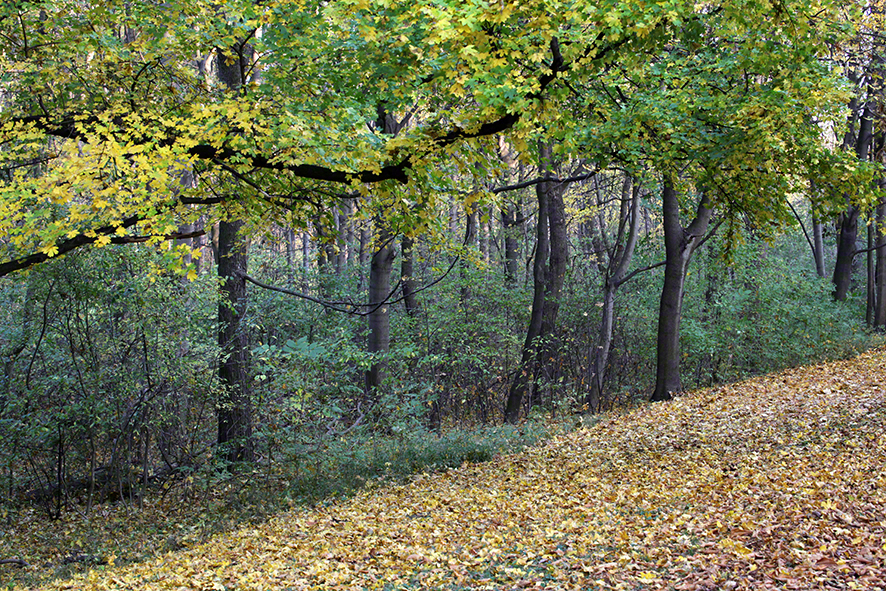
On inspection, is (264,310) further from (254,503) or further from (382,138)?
(382,138)

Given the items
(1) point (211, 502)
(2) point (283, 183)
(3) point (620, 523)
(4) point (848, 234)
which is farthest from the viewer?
(4) point (848, 234)

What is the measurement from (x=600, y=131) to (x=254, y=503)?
6.30m

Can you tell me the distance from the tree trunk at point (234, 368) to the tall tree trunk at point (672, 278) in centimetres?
777

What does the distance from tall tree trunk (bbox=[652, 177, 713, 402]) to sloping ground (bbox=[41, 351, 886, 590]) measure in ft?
10.3

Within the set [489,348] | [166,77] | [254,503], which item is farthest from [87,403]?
[489,348]

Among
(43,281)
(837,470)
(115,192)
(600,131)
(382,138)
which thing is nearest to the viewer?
(115,192)

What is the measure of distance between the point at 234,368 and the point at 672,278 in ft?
26.9

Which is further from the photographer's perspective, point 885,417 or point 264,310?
point 264,310

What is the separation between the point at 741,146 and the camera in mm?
7285

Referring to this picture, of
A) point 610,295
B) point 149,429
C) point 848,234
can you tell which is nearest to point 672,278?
point 610,295

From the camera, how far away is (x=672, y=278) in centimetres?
1288

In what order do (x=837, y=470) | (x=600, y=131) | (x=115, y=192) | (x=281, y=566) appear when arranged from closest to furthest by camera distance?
(x=115, y=192)
(x=281, y=566)
(x=837, y=470)
(x=600, y=131)

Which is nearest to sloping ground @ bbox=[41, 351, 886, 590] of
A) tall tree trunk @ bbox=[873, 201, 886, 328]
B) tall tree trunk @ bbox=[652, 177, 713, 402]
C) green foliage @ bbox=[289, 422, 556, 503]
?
green foliage @ bbox=[289, 422, 556, 503]

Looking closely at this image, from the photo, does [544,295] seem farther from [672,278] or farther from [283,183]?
[283,183]
